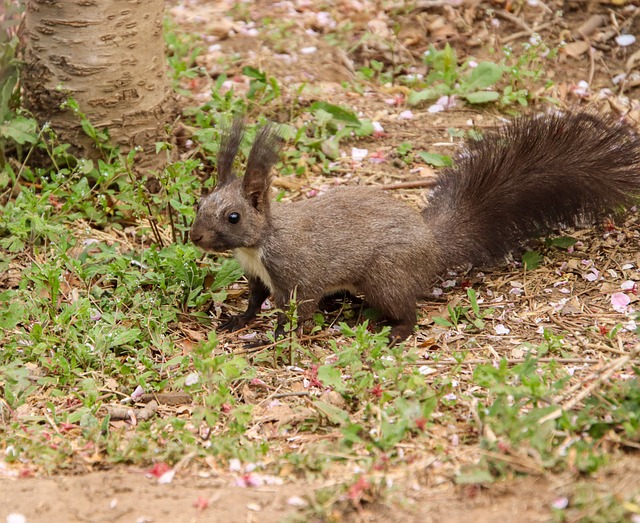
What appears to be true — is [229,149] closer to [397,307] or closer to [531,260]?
[397,307]

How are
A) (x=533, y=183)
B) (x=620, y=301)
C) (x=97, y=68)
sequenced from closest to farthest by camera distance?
1. (x=620, y=301)
2. (x=533, y=183)
3. (x=97, y=68)

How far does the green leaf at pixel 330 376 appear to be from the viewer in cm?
405

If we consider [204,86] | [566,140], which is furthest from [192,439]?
[204,86]

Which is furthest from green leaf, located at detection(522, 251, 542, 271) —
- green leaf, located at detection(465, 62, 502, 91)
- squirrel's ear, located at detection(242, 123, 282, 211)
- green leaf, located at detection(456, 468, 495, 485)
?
green leaf, located at detection(456, 468, 495, 485)

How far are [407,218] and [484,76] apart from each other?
223cm

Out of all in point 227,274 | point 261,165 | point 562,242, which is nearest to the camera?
point 261,165

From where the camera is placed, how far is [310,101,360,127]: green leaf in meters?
6.31

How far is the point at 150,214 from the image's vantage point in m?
5.20

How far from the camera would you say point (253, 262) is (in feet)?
16.0

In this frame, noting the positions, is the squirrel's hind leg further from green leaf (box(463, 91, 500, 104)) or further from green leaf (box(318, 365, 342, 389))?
green leaf (box(463, 91, 500, 104))

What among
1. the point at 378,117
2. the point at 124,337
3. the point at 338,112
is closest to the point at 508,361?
the point at 124,337

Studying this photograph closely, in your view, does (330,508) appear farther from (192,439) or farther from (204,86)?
(204,86)

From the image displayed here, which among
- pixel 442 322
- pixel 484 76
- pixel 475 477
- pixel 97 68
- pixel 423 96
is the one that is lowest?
pixel 442 322

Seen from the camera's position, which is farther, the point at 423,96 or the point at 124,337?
the point at 423,96
